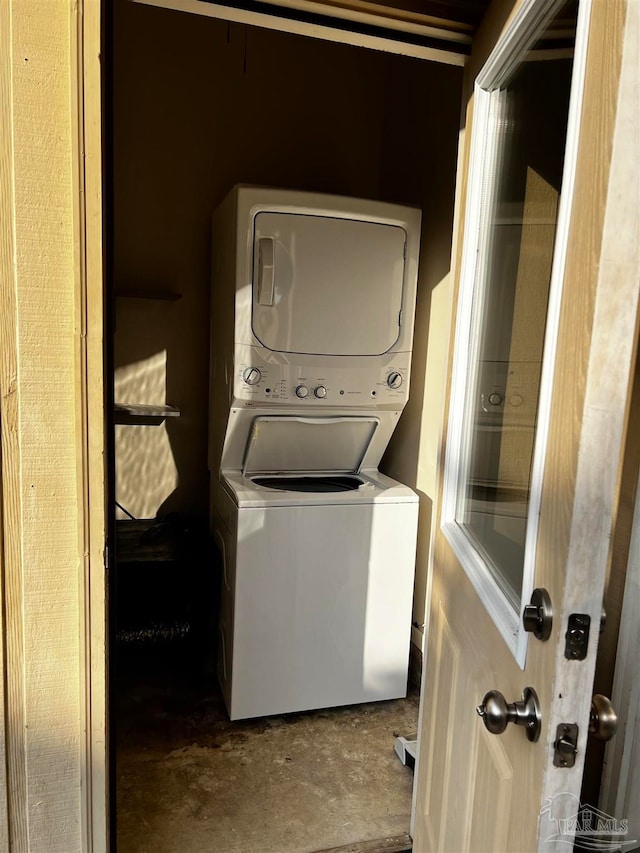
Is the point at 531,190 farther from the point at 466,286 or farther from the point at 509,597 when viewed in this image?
the point at 509,597

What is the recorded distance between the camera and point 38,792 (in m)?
1.22

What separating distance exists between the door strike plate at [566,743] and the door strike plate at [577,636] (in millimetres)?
85

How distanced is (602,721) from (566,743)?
6 cm

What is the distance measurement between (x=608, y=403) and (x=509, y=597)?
0.44 m

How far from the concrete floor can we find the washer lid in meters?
0.96

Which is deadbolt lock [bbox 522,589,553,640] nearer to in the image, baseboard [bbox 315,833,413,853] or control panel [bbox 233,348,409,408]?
baseboard [bbox 315,833,413,853]

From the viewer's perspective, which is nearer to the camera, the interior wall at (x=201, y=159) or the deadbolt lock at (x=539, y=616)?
the deadbolt lock at (x=539, y=616)

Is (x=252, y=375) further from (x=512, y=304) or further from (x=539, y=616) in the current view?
(x=539, y=616)

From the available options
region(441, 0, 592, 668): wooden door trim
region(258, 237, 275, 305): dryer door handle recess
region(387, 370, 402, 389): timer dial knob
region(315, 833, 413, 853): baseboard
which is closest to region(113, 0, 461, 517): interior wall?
region(387, 370, 402, 389): timer dial knob

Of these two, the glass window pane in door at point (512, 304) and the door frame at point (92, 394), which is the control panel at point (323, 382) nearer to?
the glass window pane in door at point (512, 304)

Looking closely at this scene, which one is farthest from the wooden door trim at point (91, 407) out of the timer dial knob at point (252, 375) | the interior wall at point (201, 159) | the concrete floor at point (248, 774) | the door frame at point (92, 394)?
the interior wall at point (201, 159)

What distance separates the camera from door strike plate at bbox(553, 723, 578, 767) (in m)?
0.73

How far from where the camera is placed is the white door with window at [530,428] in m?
0.69

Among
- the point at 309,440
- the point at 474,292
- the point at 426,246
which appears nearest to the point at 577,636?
the point at 474,292
